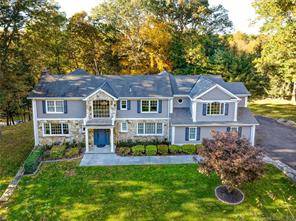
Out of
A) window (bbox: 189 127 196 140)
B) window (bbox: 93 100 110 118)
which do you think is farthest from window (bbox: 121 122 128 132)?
window (bbox: 189 127 196 140)

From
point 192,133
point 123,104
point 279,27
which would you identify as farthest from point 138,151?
point 279,27

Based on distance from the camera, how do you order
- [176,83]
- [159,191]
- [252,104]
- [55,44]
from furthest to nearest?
[252,104], [55,44], [176,83], [159,191]

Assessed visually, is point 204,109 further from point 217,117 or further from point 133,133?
point 133,133

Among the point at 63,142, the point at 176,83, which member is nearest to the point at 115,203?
the point at 63,142

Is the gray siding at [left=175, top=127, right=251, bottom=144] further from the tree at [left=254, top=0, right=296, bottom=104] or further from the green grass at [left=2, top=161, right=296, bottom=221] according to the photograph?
the tree at [left=254, top=0, right=296, bottom=104]

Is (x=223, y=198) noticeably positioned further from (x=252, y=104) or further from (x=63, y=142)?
(x=252, y=104)
